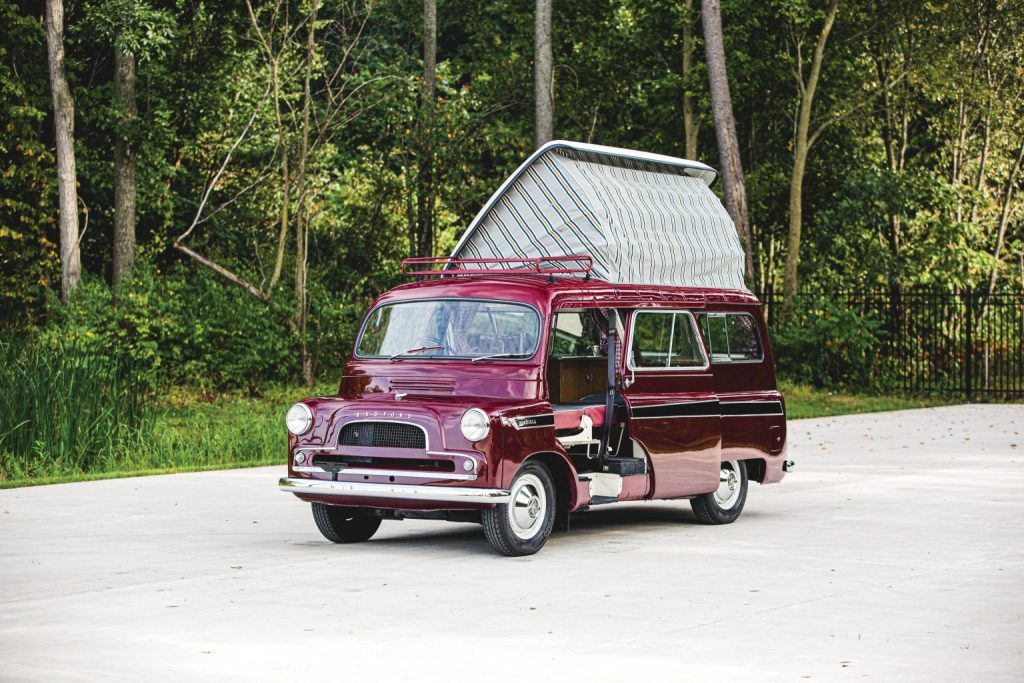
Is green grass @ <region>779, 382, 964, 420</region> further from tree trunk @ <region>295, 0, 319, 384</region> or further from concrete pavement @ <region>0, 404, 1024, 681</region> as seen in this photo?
concrete pavement @ <region>0, 404, 1024, 681</region>

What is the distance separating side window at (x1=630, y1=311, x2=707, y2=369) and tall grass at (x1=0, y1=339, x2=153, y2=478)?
722 centimetres

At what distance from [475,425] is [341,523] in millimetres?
1840

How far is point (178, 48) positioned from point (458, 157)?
6.03 m

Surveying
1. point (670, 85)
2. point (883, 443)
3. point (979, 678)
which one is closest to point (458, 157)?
point (670, 85)

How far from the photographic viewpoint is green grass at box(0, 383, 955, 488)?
17.2 m

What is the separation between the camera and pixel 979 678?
718cm

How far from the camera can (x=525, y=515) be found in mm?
11312

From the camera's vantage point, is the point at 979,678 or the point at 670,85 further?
the point at 670,85

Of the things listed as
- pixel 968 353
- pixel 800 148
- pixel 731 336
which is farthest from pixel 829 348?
pixel 731 336

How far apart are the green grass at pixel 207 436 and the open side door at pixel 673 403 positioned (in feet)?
22.1

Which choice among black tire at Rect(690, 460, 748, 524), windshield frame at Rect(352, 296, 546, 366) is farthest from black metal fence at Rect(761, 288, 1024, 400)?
windshield frame at Rect(352, 296, 546, 366)

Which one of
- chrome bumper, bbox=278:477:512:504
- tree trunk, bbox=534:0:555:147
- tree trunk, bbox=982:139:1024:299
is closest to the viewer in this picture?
chrome bumper, bbox=278:477:512:504

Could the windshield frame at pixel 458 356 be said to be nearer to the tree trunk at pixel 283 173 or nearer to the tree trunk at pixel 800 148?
the tree trunk at pixel 283 173

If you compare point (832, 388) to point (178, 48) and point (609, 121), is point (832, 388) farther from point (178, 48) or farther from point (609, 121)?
point (178, 48)
